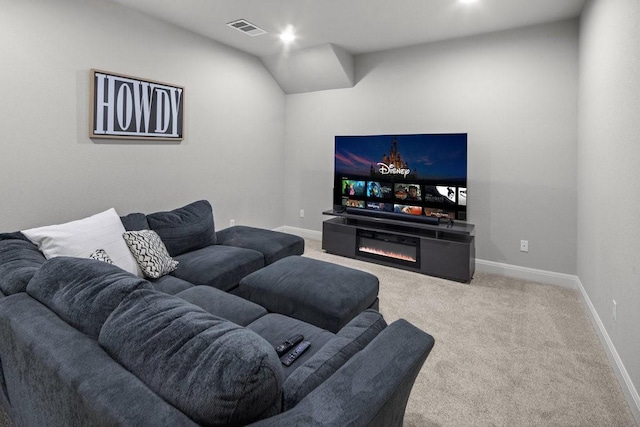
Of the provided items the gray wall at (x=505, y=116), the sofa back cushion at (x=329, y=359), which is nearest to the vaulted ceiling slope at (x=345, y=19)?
the gray wall at (x=505, y=116)

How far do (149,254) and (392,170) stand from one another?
2754mm

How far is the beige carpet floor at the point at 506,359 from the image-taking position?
1.79 m

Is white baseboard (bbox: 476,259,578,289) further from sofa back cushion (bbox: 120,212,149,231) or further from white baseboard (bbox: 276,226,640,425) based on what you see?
sofa back cushion (bbox: 120,212,149,231)

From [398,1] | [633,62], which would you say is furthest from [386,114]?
[633,62]

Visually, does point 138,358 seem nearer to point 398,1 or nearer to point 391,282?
point 391,282

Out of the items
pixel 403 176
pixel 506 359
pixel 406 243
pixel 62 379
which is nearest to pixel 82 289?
pixel 62 379

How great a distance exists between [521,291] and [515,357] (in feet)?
4.34

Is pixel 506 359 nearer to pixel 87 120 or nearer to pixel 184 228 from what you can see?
pixel 184 228

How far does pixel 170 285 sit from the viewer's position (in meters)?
2.43

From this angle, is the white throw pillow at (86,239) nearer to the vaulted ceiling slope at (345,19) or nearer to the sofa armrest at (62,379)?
the sofa armrest at (62,379)

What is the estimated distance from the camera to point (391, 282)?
11.9 ft

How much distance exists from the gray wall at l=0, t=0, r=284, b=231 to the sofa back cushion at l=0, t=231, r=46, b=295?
2.19 feet

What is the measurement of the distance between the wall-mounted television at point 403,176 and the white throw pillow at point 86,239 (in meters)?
2.66

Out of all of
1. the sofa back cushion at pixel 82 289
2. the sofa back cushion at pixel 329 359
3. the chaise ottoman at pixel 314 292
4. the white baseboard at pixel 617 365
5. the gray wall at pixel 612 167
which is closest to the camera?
the sofa back cushion at pixel 329 359
